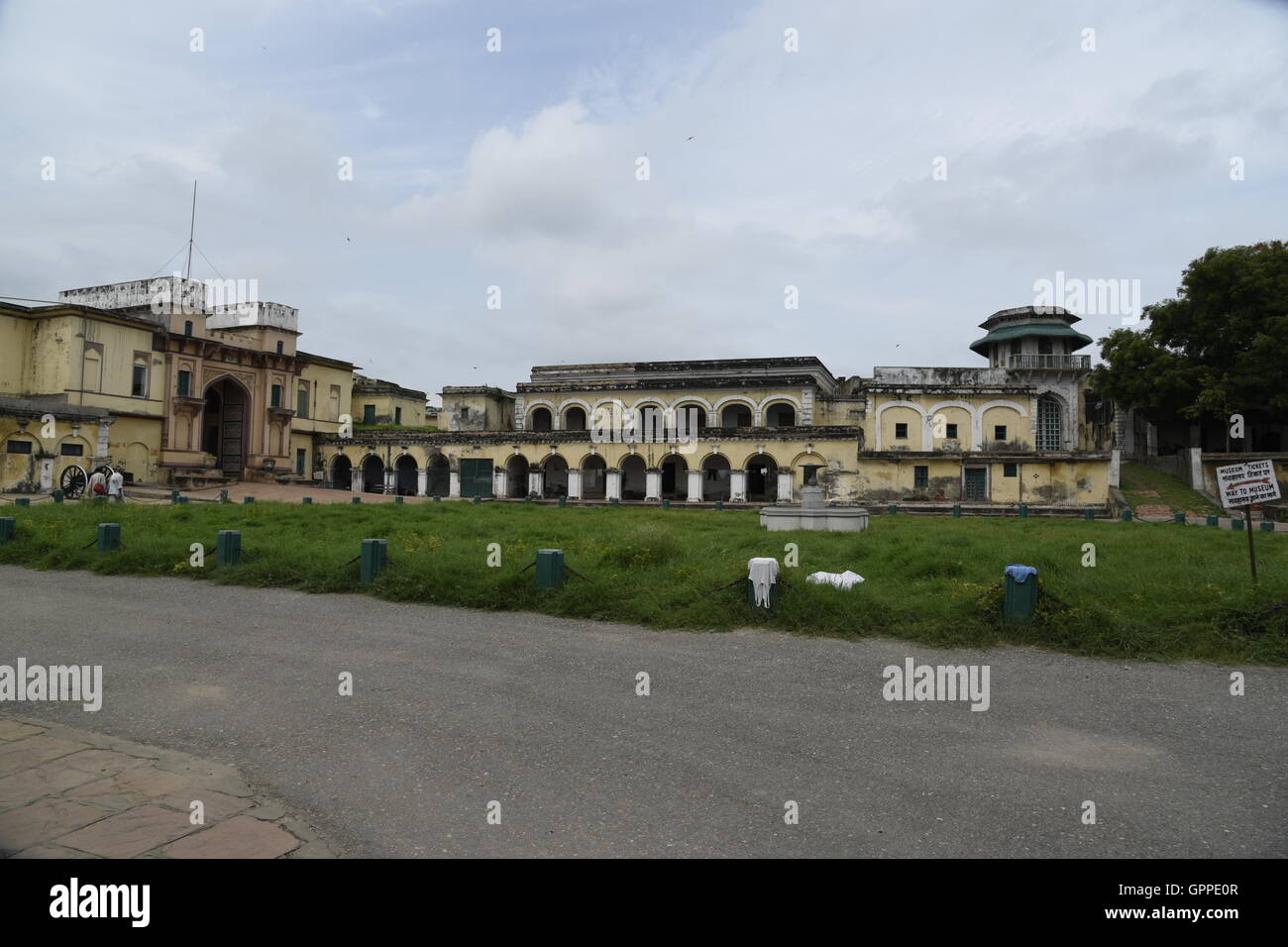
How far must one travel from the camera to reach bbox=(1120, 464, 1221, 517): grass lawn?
2977 centimetres

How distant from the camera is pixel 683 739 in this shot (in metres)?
5.02

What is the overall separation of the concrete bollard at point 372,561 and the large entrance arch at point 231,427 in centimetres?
3142

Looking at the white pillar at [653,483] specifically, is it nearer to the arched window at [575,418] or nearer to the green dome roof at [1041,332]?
→ the arched window at [575,418]

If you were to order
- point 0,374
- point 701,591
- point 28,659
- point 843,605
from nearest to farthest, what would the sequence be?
point 28,659, point 843,605, point 701,591, point 0,374

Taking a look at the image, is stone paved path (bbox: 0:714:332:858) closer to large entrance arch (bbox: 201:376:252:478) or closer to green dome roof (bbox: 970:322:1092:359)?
large entrance arch (bbox: 201:376:252:478)

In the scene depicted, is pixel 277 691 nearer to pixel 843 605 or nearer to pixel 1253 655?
pixel 843 605

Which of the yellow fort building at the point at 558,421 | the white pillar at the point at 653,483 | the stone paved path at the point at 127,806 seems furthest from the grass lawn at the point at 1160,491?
the stone paved path at the point at 127,806

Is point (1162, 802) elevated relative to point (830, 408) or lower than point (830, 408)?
lower

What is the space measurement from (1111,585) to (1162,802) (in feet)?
19.8

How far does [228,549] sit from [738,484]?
2516 centimetres

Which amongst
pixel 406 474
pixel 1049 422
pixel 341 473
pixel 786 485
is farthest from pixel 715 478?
pixel 341 473

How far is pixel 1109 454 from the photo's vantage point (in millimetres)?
31844

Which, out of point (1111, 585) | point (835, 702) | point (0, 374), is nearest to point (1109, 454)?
point (1111, 585)
